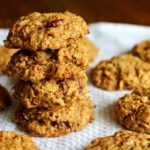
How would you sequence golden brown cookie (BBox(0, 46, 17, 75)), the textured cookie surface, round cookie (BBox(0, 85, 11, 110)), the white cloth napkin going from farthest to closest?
golden brown cookie (BBox(0, 46, 17, 75))
the textured cookie surface
round cookie (BBox(0, 85, 11, 110))
the white cloth napkin

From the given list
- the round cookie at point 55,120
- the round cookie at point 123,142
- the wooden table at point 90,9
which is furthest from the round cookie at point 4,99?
the wooden table at point 90,9

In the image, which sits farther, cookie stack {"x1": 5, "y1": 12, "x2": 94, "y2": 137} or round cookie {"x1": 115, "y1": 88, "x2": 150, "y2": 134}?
round cookie {"x1": 115, "y1": 88, "x2": 150, "y2": 134}

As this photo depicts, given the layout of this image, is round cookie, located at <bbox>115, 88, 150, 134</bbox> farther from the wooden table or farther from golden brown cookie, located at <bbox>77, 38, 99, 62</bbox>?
the wooden table

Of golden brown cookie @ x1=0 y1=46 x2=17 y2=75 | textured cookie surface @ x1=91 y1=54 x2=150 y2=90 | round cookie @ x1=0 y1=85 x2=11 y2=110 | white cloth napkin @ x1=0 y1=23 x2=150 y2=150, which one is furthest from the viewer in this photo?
golden brown cookie @ x1=0 y1=46 x2=17 y2=75

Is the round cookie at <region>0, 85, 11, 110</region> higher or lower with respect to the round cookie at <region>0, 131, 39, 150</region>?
higher

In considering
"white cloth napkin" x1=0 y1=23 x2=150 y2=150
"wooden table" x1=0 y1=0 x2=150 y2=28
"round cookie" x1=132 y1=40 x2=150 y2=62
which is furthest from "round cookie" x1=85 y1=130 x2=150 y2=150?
"wooden table" x1=0 y1=0 x2=150 y2=28

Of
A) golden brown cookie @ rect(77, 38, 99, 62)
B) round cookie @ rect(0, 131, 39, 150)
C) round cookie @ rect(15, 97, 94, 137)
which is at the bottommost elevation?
round cookie @ rect(0, 131, 39, 150)

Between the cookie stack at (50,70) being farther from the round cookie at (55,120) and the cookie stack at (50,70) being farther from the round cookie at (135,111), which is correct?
the round cookie at (135,111)

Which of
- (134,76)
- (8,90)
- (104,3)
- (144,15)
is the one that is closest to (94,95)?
(134,76)
